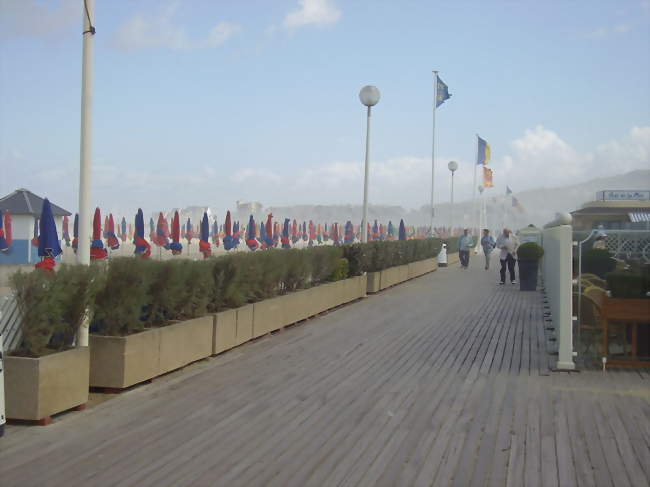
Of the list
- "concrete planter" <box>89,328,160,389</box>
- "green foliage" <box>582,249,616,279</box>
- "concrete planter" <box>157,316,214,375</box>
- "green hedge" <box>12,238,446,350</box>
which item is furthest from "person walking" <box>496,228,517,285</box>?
"concrete planter" <box>89,328,160,389</box>

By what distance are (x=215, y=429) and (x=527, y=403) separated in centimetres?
289

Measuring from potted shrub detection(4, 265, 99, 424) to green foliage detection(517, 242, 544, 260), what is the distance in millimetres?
15101

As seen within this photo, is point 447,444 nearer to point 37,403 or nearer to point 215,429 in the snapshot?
point 215,429

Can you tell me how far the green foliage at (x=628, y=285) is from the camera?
26.5 feet

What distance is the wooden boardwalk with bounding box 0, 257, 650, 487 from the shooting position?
4543 mm

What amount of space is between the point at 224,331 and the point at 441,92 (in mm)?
28179

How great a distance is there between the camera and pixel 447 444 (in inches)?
205

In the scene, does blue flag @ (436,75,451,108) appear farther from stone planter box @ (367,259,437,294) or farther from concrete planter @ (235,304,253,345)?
concrete planter @ (235,304,253,345)

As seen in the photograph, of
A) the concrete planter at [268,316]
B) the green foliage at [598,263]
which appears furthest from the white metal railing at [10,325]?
the green foliage at [598,263]

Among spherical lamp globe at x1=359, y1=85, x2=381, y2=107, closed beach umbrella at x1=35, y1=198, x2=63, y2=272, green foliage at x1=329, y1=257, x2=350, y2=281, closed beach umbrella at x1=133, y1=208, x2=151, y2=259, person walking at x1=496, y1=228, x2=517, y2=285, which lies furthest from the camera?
closed beach umbrella at x1=133, y1=208, x2=151, y2=259

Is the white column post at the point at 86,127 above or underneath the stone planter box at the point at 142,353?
above

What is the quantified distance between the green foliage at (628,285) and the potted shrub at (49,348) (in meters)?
5.68

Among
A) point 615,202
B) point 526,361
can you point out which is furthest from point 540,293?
point 615,202

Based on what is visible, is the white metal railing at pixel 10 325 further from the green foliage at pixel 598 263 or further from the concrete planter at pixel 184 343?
the green foliage at pixel 598 263
